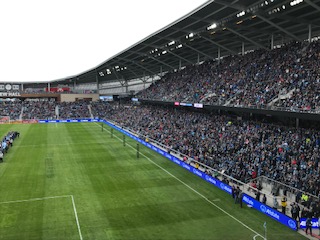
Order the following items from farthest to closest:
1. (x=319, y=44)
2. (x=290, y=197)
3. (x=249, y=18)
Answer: (x=249, y=18) < (x=319, y=44) < (x=290, y=197)

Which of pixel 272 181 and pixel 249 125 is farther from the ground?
pixel 249 125

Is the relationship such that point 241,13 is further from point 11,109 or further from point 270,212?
point 11,109

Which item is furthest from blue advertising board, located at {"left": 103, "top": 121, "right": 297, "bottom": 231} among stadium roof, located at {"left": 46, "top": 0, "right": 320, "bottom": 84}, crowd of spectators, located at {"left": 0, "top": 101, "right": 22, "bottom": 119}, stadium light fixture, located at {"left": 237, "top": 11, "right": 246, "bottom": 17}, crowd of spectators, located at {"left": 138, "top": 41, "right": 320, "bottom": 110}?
crowd of spectators, located at {"left": 0, "top": 101, "right": 22, "bottom": 119}

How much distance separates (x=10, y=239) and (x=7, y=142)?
82.5 feet

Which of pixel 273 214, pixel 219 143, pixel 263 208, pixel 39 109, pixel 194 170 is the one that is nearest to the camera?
pixel 273 214

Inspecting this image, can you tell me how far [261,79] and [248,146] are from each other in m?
9.79

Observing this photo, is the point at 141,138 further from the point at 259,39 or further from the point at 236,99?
the point at 259,39

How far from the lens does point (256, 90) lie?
32.5 m

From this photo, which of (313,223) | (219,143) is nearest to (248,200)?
(313,223)

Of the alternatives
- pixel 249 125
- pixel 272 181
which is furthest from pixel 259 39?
pixel 272 181

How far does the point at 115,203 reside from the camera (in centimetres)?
1995

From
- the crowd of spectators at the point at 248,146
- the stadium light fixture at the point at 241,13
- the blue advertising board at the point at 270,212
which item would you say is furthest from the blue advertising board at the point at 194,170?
the stadium light fixture at the point at 241,13

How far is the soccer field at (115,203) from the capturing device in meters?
16.0

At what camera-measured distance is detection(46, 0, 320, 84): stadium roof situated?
99.0ft
